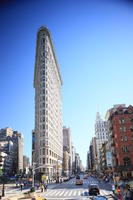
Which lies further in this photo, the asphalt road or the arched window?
the arched window

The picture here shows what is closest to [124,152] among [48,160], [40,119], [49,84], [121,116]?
[121,116]

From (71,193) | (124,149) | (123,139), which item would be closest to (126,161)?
(124,149)

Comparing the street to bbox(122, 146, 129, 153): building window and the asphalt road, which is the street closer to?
the asphalt road

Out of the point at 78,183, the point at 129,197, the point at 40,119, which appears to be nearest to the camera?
the point at 129,197

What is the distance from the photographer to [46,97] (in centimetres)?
10606

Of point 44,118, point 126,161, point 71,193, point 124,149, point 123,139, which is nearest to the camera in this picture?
point 71,193

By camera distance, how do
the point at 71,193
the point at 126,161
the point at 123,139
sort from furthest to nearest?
1. the point at 123,139
2. the point at 126,161
3. the point at 71,193

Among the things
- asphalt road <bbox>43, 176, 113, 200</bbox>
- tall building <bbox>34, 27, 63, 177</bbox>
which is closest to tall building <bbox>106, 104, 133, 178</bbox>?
asphalt road <bbox>43, 176, 113, 200</bbox>

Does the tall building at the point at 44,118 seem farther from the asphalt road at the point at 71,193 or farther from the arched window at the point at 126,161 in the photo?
the asphalt road at the point at 71,193

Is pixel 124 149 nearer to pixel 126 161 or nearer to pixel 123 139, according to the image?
pixel 123 139

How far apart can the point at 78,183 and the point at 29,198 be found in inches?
1508

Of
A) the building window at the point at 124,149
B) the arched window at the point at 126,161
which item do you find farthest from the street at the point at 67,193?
the building window at the point at 124,149

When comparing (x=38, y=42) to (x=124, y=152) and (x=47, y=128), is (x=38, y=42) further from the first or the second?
(x=124, y=152)

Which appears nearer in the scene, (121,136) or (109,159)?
(109,159)
